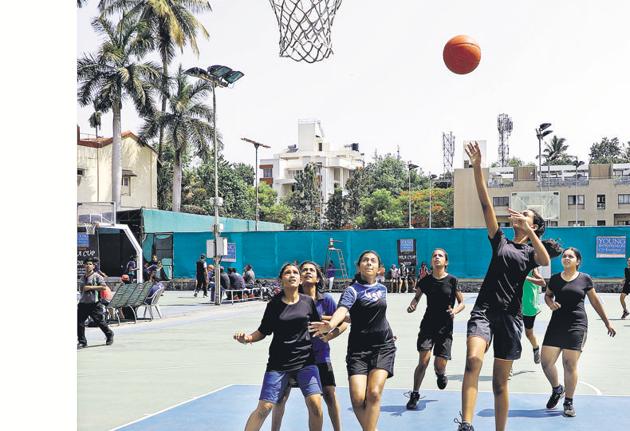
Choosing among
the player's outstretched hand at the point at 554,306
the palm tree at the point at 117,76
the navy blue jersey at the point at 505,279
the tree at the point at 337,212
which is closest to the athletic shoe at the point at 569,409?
the player's outstretched hand at the point at 554,306

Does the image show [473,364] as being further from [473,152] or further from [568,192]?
[568,192]

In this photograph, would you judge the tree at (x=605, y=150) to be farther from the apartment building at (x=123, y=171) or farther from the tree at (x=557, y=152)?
the apartment building at (x=123, y=171)

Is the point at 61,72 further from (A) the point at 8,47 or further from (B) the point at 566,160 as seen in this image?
(B) the point at 566,160

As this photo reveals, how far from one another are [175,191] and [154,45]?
8.35 metres

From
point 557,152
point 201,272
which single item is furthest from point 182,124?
point 557,152

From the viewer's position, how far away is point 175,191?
1964 inches

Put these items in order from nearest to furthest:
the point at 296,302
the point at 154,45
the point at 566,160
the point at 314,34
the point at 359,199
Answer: the point at 296,302, the point at 314,34, the point at 154,45, the point at 359,199, the point at 566,160

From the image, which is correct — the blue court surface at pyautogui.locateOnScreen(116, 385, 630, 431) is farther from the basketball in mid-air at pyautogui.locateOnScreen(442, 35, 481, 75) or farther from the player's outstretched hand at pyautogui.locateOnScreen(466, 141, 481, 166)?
the basketball in mid-air at pyautogui.locateOnScreen(442, 35, 481, 75)

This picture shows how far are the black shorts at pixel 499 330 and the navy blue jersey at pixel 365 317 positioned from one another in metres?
0.79

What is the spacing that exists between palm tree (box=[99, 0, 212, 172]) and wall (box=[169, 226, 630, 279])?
13.3 meters

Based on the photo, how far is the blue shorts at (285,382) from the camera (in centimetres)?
719

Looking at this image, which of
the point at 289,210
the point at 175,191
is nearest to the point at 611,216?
the point at 289,210

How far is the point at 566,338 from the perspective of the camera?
30.9 feet

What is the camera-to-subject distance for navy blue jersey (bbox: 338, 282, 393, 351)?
7645mm
